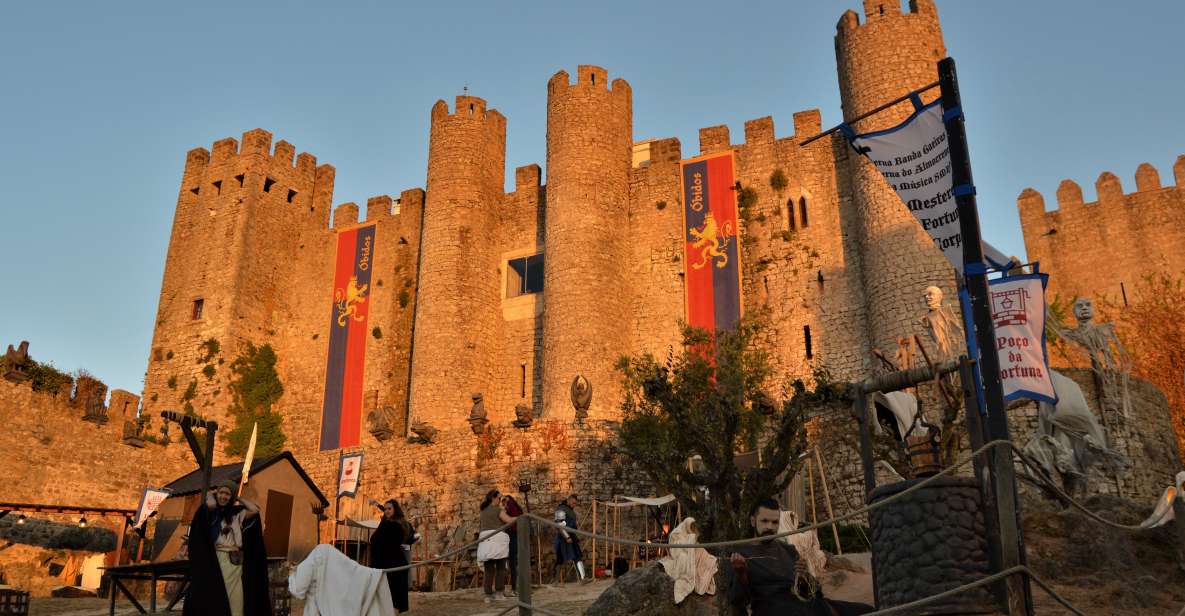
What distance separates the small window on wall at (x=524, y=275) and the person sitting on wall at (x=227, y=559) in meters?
17.9

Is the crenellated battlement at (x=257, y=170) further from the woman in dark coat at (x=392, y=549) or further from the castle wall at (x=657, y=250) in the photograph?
the woman in dark coat at (x=392, y=549)

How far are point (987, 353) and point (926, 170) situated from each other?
1.67 meters

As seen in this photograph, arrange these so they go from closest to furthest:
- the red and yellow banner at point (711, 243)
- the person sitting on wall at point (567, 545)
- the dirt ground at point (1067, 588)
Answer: the dirt ground at point (1067, 588)
the person sitting on wall at point (567, 545)
the red and yellow banner at point (711, 243)

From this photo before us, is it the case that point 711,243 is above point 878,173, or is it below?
below

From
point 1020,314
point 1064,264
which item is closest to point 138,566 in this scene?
point 1020,314

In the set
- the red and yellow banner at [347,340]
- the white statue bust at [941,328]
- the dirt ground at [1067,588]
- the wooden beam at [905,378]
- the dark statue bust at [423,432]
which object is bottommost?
the dirt ground at [1067,588]

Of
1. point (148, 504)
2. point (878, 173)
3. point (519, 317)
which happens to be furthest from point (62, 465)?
point (878, 173)

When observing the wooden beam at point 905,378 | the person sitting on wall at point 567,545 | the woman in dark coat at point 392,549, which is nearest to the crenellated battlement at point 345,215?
the person sitting on wall at point 567,545

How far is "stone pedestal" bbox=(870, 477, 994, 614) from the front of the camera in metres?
5.91

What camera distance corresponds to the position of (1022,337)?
896cm

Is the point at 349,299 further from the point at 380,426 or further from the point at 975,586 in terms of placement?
the point at 975,586

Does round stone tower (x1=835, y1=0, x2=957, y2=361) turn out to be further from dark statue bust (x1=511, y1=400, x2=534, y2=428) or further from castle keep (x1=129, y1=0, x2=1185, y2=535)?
dark statue bust (x1=511, y1=400, x2=534, y2=428)

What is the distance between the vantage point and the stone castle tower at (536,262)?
21188mm

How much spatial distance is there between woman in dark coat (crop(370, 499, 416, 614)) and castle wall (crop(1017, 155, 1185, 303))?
2083 cm
